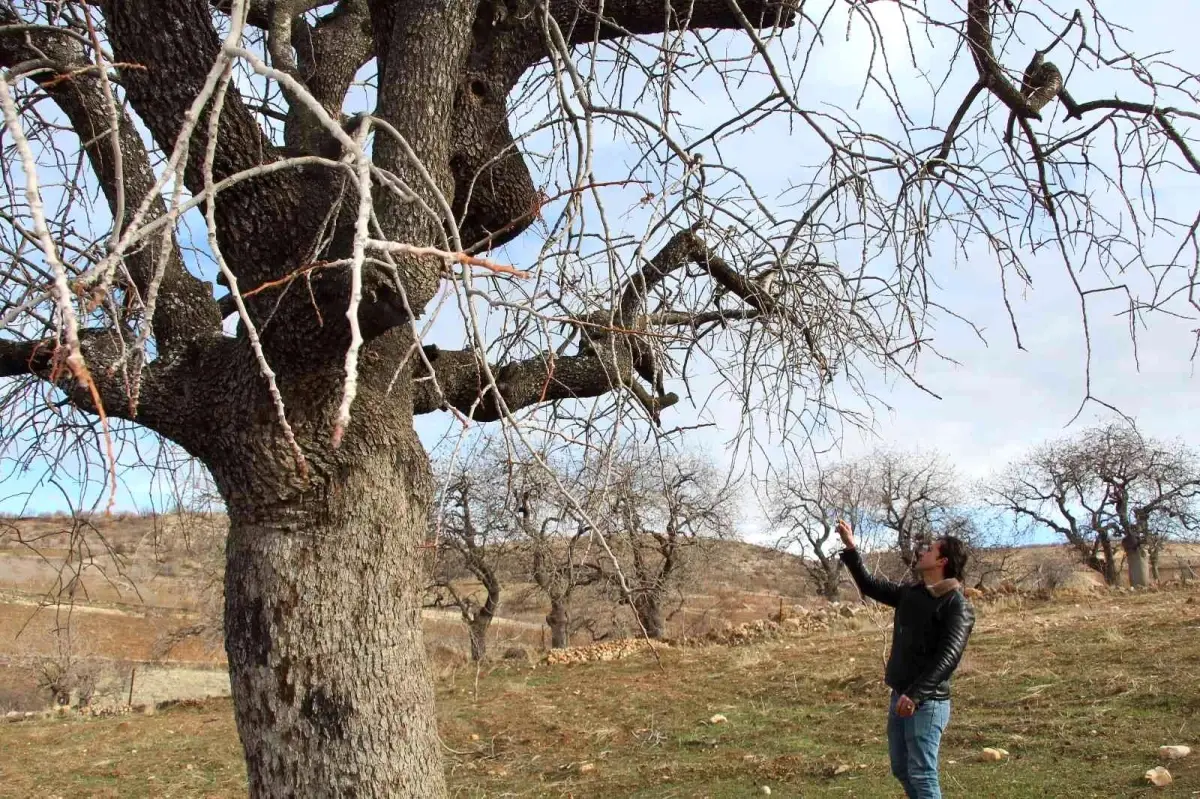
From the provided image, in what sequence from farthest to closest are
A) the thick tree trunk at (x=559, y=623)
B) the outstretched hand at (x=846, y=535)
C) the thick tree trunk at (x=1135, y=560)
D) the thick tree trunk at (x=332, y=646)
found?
the thick tree trunk at (x=1135, y=560) → the thick tree trunk at (x=559, y=623) → the outstretched hand at (x=846, y=535) → the thick tree trunk at (x=332, y=646)

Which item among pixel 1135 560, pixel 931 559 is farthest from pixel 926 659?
pixel 1135 560

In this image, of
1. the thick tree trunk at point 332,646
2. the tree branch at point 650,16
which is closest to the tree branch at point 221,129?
the thick tree trunk at point 332,646

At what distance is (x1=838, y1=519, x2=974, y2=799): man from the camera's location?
374 cm

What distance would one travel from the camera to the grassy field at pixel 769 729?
5.51 metres

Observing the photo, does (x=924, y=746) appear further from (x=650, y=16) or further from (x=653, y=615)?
(x=653, y=615)

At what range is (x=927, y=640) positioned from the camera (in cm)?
391

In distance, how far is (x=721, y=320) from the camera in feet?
12.7

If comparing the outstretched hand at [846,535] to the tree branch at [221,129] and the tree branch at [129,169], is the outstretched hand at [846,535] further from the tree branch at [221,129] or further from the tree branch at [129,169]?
the tree branch at [129,169]

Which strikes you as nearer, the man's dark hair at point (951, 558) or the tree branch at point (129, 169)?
the tree branch at point (129, 169)

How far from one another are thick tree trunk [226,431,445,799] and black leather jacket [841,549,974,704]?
6.91 feet

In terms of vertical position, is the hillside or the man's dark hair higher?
the man's dark hair

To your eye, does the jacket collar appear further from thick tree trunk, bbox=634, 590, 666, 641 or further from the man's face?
thick tree trunk, bbox=634, 590, 666, 641

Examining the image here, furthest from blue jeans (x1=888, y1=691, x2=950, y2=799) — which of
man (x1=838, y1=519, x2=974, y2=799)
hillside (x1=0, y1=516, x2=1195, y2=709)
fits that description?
hillside (x1=0, y1=516, x2=1195, y2=709)

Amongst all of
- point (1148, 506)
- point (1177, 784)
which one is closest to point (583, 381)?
point (1177, 784)
